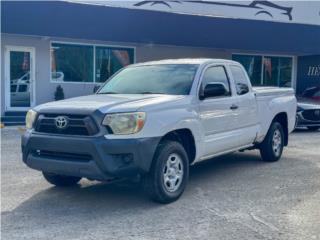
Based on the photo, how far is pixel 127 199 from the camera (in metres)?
5.87

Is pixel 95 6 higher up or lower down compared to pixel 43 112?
higher up

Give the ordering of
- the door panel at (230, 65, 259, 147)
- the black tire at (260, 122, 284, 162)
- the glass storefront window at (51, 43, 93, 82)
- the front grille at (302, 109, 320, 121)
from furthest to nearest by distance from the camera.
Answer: the glass storefront window at (51, 43, 93, 82) < the front grille at (302, 109, 320, 121) < the black tire at (260, 122, 284, 162) < the door panel at (230, 65, 259, 147)

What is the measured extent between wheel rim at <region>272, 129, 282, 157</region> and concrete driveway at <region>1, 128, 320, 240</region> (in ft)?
2.44

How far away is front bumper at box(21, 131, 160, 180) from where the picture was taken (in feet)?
16.7

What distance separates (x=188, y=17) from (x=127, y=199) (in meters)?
13.1

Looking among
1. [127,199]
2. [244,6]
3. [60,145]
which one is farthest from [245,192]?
[244,6]

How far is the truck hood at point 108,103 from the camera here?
5.26m

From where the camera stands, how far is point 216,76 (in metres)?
6.95

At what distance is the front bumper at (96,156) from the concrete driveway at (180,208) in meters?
0.52

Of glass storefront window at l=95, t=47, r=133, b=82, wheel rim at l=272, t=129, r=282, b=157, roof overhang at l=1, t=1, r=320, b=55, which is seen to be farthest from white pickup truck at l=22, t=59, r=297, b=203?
glass storefront window at l=95, t=47, r=133, b=82

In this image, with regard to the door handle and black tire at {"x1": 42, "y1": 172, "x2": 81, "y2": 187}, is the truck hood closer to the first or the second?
black tire at {"x1": 42, "y1": 172, "x2": 81, "y2": 187}

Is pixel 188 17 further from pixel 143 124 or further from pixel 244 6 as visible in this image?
pixel 143 124

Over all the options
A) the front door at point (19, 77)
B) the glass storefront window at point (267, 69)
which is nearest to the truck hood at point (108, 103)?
the front door at point (19, 77)

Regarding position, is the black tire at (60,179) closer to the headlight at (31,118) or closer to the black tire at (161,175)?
the headlight at (31,118)
